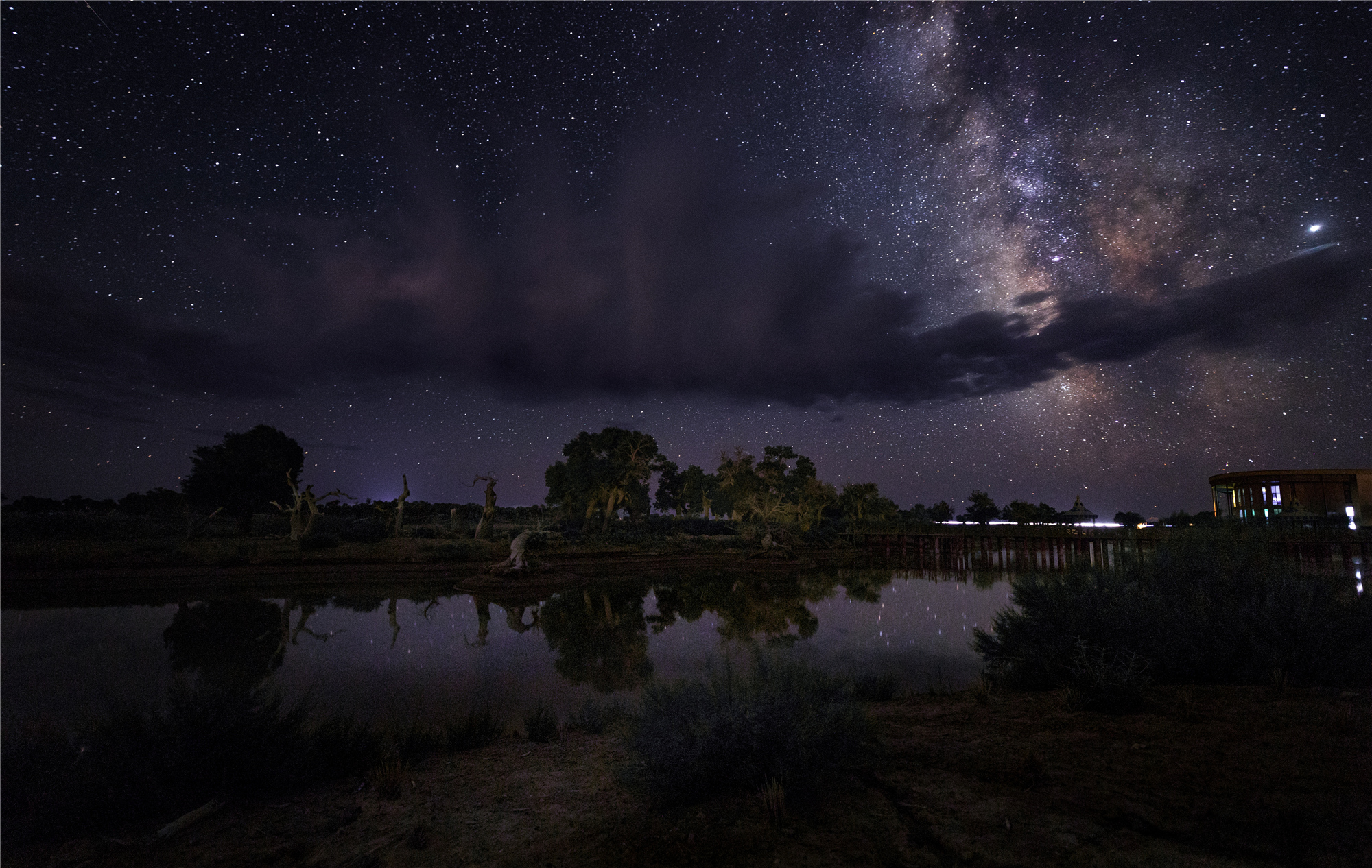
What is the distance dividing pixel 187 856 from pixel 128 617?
51.7 feet

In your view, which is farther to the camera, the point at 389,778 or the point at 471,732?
the point at 471,732

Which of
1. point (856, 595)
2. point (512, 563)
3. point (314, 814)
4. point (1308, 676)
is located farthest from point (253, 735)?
point (856, 595)

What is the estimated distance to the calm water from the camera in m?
8.87

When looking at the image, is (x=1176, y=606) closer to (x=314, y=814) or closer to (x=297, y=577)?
(x=314, y=814)

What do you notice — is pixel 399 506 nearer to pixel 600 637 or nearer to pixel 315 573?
pixel 315 573

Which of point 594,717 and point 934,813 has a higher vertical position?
point 934,813

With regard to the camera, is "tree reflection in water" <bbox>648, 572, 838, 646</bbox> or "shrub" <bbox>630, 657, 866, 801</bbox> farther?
"tree reflection in water" <bbox>648, 572, 838, 646</bbox>

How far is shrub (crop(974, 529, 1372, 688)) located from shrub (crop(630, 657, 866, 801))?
3.67 metres

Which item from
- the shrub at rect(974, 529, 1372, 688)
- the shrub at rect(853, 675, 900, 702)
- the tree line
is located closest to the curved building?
the tree line

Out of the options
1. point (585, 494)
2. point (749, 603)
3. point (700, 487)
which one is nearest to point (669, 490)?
point (700, 487)

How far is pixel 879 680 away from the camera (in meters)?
8.38

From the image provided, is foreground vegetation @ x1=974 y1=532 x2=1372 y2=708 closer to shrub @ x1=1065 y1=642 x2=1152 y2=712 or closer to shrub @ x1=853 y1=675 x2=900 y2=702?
shrub @ x1=1065 y1=642 x2=1152 y2=712

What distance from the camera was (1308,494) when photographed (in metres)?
44.5

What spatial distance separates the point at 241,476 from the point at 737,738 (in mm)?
44273
